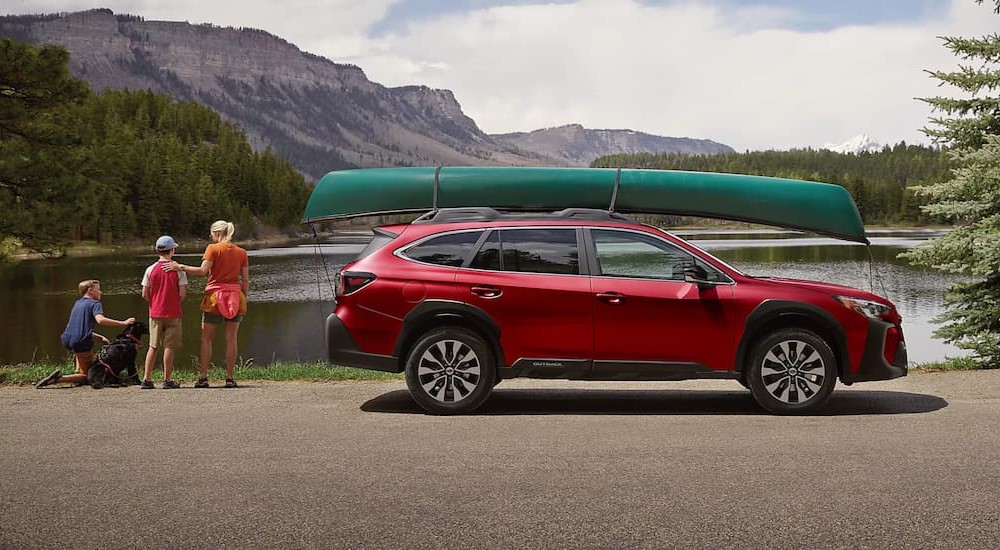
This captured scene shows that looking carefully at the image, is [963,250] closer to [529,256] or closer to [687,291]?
[687,291]

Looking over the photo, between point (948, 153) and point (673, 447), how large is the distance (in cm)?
1105

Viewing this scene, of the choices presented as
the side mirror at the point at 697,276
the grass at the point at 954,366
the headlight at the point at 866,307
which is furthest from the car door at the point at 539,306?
the grass at the point at 954,366

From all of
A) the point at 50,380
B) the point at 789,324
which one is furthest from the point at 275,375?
the point at 789,324

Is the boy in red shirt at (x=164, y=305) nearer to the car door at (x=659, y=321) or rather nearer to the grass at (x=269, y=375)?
the grass at (x=269, y=375)

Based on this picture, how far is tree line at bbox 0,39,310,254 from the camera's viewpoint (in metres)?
24.6

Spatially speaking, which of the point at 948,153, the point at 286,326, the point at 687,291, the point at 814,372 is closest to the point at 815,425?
the point at 814,372

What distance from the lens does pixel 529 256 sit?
30.2ft

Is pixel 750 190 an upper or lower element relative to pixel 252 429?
upper

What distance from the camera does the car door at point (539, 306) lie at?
9.05 metres

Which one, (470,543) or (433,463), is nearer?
(470,543)

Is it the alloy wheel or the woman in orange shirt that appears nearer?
the alloy wheel

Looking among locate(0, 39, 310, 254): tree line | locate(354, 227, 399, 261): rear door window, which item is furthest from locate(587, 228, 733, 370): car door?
locate(0, 39, 310, 254): tree line

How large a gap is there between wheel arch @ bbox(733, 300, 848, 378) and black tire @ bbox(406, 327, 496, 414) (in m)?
2.39

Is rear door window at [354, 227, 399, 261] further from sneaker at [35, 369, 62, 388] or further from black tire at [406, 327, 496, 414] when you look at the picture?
sneaker at [35, 369, 62, 388]
